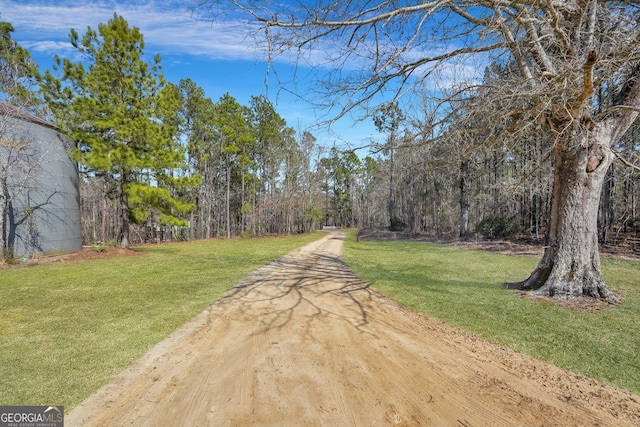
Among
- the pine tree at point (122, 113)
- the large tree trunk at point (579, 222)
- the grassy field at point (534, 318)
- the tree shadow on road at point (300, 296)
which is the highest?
the pine tree at point (122, 113)

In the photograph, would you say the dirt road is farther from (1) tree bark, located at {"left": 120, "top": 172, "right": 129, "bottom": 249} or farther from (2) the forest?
(1) tree bark, located at {"left": 120, "top": 172, "right": 129, "bottom": 249}

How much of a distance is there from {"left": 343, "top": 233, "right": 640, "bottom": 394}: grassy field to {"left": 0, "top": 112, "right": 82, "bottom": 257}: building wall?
12784 millimetres

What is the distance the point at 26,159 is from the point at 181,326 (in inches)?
470

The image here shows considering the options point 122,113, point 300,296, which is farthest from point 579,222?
point 122,113

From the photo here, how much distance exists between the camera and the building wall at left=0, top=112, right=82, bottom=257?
10.8 m

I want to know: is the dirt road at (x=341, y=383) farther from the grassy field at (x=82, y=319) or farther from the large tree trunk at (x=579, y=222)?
the large tree trunk at (x=579, y=222)

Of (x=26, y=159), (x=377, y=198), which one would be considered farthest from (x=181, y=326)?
(x=377, y=198)

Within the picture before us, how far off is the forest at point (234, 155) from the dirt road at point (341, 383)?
9.64 feet

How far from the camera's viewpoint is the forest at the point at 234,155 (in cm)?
615

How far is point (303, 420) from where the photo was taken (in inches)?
87.2

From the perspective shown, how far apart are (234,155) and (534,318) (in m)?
30.3

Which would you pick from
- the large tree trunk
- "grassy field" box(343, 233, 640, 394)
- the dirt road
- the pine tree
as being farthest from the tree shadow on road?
the pine tree

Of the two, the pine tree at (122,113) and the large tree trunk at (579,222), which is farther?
the pine tree at (122,113)

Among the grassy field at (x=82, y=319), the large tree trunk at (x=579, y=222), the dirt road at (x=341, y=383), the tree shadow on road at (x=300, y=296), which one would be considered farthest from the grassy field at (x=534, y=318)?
the grassy field at (x=82, y=319)
